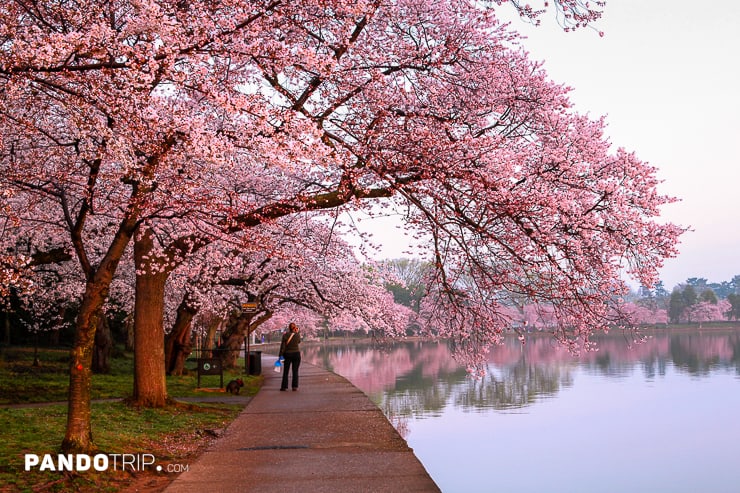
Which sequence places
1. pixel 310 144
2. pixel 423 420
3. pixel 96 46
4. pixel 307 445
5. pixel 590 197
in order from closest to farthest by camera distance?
pixel 96 46
pixel 310 144
pixel 307 445
pixel 590 197
pixel 423 420

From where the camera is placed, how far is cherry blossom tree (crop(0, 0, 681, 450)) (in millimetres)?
9078

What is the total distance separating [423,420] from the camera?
23625 mm

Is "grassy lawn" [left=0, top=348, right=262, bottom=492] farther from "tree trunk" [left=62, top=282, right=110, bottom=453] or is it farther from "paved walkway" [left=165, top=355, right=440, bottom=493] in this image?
"paved walkway" [left=165, top=355, right=440, bottom=493]

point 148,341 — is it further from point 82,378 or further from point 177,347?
point 177,347

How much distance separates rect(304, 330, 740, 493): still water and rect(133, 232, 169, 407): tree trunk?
6361 mm

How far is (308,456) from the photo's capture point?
1056 centimetres

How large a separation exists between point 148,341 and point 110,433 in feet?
13.1

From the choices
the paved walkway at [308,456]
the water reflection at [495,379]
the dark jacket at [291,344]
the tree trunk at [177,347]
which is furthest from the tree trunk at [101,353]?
the paved walkway at [308,456]

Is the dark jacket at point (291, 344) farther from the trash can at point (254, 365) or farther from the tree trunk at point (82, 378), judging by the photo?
the tree trunk at point (82, 378)

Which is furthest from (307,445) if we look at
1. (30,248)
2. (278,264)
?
(30,248)

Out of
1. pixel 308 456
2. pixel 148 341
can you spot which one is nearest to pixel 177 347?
pixel 148 341

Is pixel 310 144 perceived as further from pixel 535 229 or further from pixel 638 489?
pixel 638 489

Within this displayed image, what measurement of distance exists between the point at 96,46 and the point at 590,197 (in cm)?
924

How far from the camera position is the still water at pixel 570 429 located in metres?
16.8
